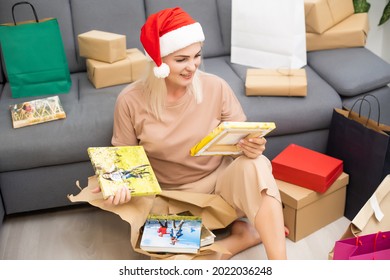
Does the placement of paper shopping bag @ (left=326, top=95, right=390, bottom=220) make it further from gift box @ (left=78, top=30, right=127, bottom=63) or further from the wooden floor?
gift box @ (left=78, top=30, right=127, bottom=63)

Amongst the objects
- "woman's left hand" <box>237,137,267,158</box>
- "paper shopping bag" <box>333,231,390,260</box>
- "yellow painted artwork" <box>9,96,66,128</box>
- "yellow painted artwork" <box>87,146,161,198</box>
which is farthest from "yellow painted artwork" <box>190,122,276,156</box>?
"yellow painted artwork" <box>9,96,66,128</box>

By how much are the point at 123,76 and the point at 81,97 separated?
0.22m

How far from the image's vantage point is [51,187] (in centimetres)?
239

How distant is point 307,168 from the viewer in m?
2.27

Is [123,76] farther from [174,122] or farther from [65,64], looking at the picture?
[174,122]

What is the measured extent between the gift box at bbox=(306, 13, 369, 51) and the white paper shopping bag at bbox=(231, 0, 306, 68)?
0.41ft

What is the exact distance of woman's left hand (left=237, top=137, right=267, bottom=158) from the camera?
194cm

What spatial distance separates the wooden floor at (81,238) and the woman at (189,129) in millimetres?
232

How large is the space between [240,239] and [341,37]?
1.24 m

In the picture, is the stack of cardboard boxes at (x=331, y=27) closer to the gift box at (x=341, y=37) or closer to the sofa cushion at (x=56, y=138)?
the gift box at (x=341, y=37)

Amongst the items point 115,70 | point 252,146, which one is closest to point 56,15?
point 115,70

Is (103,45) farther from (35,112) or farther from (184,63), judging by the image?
(184,63)

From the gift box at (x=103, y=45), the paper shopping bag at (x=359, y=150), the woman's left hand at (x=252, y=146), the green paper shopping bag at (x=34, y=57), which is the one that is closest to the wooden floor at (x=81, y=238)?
the paper shopping bag at (x=359, y=150)

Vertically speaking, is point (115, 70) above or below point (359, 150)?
above
